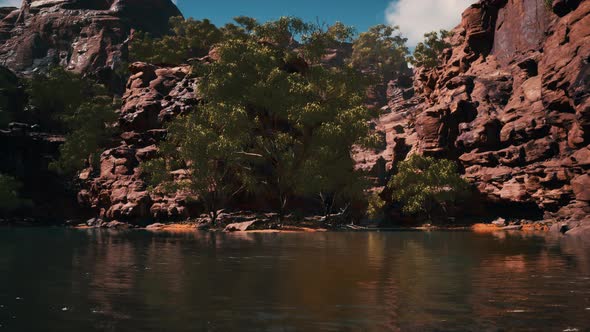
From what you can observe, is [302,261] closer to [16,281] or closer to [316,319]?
[16,281]

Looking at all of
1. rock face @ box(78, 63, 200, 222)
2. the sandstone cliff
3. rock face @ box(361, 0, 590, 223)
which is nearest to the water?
rock face @ box(361, 0, 590, 223)

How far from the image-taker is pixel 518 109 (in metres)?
65.2

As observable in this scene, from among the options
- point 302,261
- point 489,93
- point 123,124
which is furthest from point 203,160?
point 302,261

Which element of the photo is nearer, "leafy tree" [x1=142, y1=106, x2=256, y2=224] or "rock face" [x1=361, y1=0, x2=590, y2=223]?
"rock face" [x1=361, y1=0, x2=590, y2=223]

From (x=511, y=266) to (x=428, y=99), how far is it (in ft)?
241

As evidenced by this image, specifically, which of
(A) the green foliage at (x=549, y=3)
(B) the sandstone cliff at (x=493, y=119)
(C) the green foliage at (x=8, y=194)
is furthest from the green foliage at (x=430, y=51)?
(C) the green foliage at (x=8, y=194)

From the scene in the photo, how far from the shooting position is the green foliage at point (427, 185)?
63531 mm

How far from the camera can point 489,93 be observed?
70.0 metres

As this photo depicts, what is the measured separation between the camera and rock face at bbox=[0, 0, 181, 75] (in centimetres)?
14775

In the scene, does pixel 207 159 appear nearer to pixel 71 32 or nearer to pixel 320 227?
Answer: pixel 320 227

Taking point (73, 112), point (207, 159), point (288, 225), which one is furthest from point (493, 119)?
point (73, 112)

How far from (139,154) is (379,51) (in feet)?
319

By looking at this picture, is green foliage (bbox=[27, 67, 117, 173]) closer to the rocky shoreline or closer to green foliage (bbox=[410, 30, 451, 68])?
the rocky shoreline

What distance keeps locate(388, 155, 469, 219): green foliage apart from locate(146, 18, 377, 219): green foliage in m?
7.48
